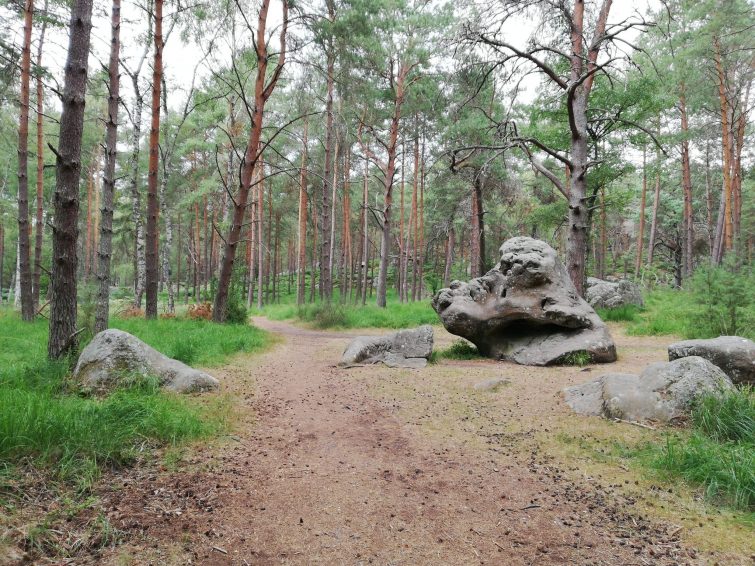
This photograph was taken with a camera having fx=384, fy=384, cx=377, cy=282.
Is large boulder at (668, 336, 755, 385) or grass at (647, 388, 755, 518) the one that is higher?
large boulder at (668, 336, 755, 385)

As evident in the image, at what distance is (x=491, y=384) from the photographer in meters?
5.48

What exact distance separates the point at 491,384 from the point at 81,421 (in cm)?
466

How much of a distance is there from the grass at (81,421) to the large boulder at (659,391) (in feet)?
13.2

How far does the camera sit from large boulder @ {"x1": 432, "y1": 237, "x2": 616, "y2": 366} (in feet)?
22.6

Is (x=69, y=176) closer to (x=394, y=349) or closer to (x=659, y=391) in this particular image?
(x=394, y=349)

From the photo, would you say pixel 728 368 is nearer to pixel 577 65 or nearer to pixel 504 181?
pixel 577 65

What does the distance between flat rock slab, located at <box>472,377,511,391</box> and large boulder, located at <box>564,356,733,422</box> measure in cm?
122

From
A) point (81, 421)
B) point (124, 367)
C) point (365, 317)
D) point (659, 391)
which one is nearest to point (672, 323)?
point (659, 391)

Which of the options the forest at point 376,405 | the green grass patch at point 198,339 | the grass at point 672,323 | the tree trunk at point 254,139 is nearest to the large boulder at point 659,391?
the forest at point 376,405

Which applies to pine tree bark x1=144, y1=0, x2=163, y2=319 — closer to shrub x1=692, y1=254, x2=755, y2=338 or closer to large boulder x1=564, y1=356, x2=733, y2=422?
large boulder x1=564, y1=356, x2=733, y2=422

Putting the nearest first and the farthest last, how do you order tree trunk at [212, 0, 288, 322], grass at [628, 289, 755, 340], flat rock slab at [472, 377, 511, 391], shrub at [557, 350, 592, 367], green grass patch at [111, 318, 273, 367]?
Result: 1. flat rock slab at [472, 377, 511, 391]
2. green grass patch at [111, 318, 273, 367]
3. shrub at [557, 350, 592, 367]
4. grass at [628, 289, 755, 340]
5. tree trunk at [212, 0, 288, 322]

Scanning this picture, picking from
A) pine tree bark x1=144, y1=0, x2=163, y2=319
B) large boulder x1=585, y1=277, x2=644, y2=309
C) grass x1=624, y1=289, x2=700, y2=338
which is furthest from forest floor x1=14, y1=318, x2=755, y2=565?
large boulder x1=585, y1=277, x2=644, y2=309

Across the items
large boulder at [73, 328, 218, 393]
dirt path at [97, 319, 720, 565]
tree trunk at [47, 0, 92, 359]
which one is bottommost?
dirt path at [97, 319, 720, 565]

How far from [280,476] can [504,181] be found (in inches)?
676
